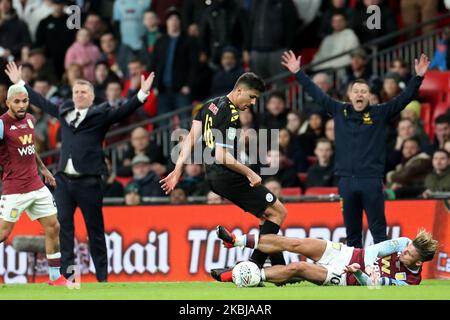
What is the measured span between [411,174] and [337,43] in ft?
15.0

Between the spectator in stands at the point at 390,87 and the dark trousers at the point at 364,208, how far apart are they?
4.74 m

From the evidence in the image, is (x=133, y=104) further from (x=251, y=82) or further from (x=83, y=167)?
(x=251, y=82)

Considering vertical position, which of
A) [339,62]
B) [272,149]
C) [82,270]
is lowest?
[82,270]

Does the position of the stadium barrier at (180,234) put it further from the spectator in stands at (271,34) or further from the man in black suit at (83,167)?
the spectator in stands at (271,34)

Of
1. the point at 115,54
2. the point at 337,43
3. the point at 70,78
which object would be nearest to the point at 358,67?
the point at 337,43

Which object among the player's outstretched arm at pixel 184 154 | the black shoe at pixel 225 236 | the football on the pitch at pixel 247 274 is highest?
the player's outstretched arm at pixel 184 154

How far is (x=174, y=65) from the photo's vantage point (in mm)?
24453

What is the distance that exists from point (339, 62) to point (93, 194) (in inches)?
310

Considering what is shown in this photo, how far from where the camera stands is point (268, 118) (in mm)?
22953

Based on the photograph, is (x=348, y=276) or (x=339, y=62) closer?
(x=348, y=276)

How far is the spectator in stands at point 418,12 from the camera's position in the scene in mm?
24266

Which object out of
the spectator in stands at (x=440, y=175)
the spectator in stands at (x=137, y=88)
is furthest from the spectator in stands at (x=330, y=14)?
the spectator in stands at (x=440, y=175)
